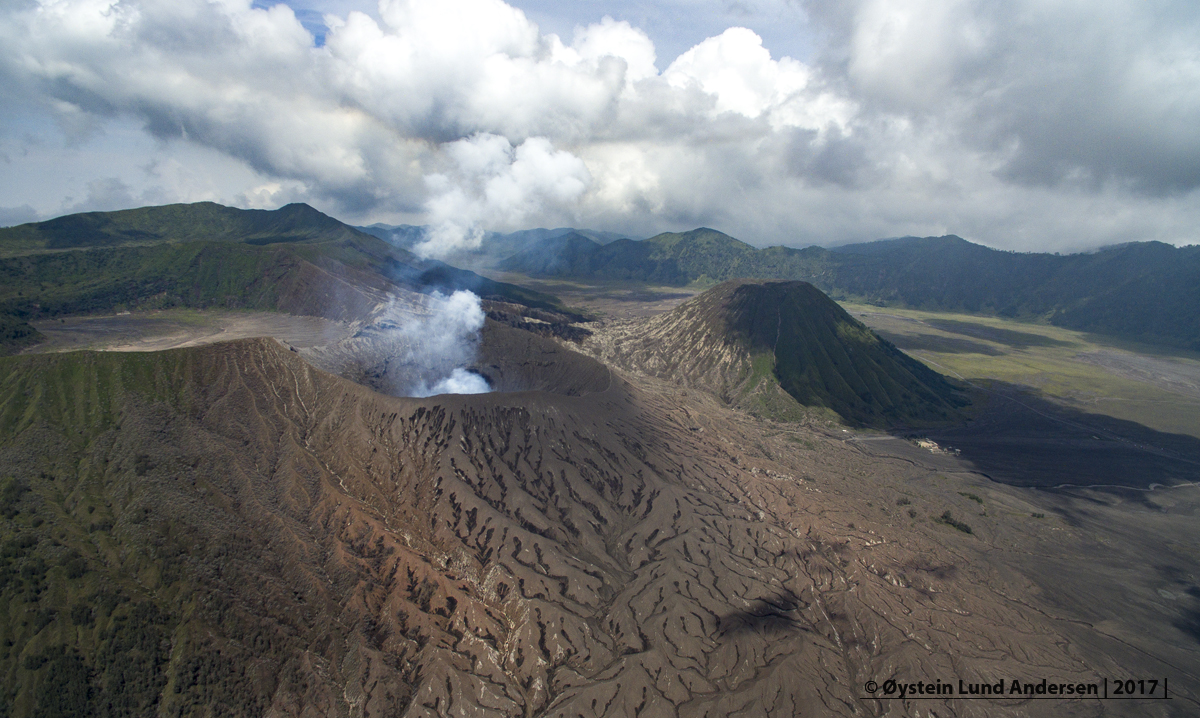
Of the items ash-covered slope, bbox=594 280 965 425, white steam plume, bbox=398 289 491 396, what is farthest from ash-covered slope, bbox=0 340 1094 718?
ash-covered slope, bbox=594 280 965 425

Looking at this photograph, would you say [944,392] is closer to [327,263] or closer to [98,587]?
[98,587]

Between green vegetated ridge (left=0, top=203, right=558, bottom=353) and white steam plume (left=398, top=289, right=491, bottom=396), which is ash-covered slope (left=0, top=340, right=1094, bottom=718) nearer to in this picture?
white steam plume (left=398, top=289, right=491, bottom=396)

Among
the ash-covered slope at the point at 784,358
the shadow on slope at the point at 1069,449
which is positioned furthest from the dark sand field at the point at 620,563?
the ash-covered slope at the point at 784,358

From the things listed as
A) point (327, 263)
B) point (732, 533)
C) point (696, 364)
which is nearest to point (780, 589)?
point (732, 533)

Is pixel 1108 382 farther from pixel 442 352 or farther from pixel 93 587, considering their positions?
pixel 93 587

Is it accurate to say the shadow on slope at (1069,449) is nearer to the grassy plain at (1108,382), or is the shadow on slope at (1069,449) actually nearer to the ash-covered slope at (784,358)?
the grassy plain at (1108,382)
